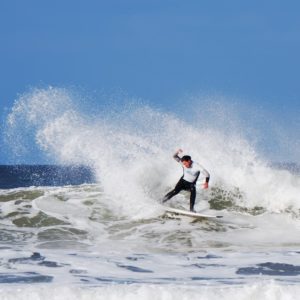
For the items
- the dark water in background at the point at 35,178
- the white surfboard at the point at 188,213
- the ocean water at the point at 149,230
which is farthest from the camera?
the dark water in background at the point at 35,178

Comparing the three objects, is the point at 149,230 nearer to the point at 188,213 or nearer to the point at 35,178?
the point at 188,213

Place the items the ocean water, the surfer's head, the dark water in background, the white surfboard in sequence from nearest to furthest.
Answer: the ocean water, the white surfboard, the surfer's head, the dark water in background

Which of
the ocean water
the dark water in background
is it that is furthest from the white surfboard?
the dark water in background

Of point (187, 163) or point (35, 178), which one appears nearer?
point (187, 163)

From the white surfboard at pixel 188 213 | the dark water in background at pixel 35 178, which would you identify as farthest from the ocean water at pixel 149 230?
the dark water in background at pixel 35 178

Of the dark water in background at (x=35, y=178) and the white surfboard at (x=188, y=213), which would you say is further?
the dark water in background at (x=35, y=178)

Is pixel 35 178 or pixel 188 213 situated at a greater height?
pixel 35 178

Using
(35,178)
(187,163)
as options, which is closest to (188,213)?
(187,163)

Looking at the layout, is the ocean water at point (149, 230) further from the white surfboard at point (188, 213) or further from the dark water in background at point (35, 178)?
the dark water in background at point (35, 178)

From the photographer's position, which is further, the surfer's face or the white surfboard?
the surfer's face

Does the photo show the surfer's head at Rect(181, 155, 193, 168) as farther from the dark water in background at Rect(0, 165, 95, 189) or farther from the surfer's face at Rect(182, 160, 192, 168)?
the dark water in background at Rect(0, 165, 95, 189)

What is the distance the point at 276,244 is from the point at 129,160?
7.52 metres

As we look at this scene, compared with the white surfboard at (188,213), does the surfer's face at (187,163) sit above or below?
above

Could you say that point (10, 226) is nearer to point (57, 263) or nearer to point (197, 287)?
point (57, 263)
